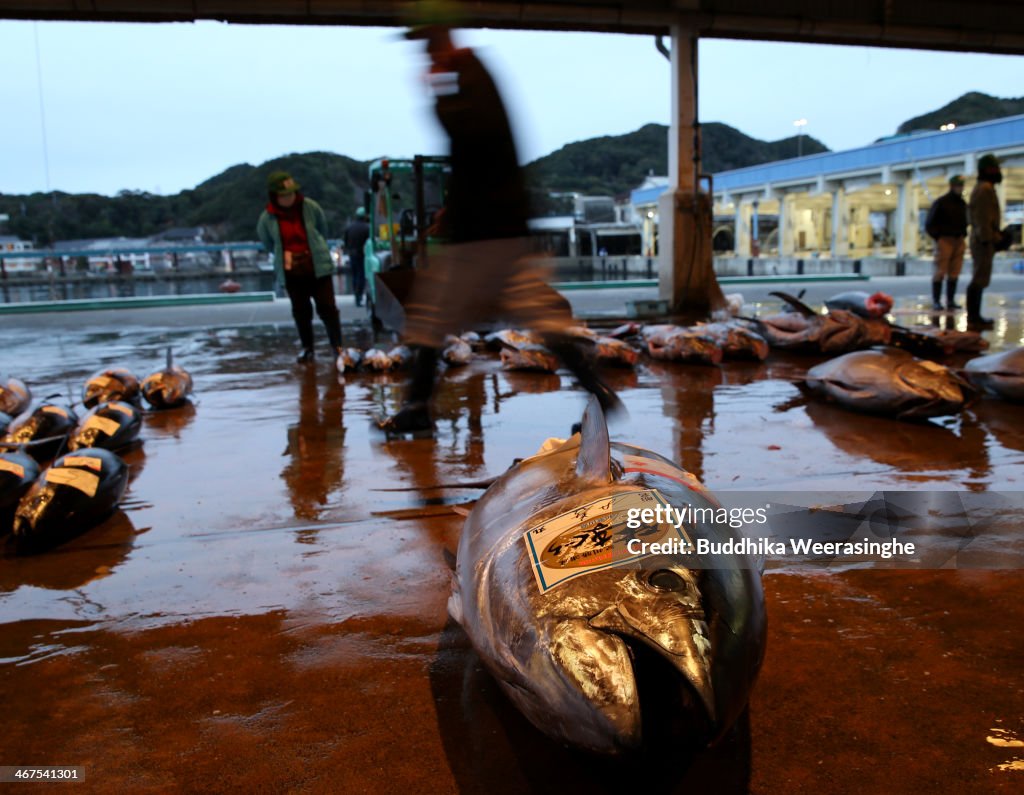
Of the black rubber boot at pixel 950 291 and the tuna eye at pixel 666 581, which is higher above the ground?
the black rubber boot at pixel 950 291

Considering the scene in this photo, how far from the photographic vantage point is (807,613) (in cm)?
214

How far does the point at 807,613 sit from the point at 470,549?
3.65 ft

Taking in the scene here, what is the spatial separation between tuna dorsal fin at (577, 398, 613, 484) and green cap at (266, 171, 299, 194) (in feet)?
21.4

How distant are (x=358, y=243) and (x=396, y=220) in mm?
1220

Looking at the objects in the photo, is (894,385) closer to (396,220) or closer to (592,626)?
(592,626)

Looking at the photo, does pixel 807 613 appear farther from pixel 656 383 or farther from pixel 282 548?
pixel 656 383

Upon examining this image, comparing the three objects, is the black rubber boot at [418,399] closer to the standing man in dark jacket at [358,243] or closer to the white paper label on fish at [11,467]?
the white paper label on fish at [11,467]

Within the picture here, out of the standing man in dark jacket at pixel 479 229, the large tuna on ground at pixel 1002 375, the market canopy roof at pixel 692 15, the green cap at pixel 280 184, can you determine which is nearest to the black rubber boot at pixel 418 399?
the standing man in dark jacket at pixel 479 229

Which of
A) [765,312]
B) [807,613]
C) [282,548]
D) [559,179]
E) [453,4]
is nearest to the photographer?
[807,613]

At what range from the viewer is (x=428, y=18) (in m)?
3.31

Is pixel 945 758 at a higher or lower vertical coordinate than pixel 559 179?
lower

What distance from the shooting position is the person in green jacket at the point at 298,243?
293 inches

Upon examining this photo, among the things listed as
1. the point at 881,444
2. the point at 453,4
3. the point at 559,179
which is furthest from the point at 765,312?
the point at 559,179
